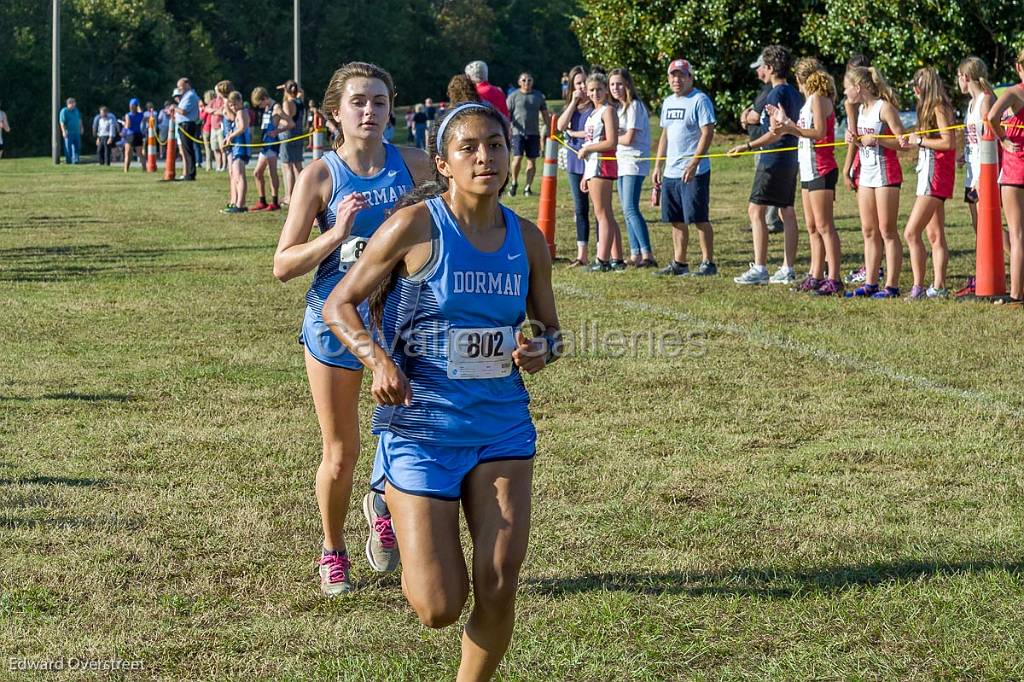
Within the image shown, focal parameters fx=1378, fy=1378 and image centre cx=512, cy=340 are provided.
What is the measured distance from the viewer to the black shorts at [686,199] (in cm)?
1298

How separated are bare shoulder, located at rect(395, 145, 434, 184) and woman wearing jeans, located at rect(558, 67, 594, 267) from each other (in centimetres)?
866

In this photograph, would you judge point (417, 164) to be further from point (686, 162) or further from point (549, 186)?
point (549, 186)

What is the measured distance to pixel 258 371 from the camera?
9.35 m

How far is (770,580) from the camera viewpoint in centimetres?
524

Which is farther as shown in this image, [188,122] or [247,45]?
[247,45]

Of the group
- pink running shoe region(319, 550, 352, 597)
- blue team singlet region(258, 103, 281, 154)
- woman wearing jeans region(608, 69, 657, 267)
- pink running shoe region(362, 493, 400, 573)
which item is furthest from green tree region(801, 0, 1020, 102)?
pink running shoe region(319, 550, 352, 597)

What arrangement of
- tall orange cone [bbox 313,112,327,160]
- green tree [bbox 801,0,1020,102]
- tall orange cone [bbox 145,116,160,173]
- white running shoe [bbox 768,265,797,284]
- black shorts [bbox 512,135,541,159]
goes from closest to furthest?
1. white running shoe [bbox 768,265,797,284]
2. black shorts [bbox 512,135,541,159]
3. tall orange cone [bbox 313,112,327,160]
4. green tree [bbox 801,0,1020,102]
5. tall orange cone [bbox 145,116,160,173]

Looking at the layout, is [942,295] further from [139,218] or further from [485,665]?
[139,218]

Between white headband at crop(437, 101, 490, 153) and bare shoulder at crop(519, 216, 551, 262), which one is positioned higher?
white headband at crop(437, 101, 490, 153)

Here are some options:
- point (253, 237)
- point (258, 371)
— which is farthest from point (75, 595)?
point (253, 237)

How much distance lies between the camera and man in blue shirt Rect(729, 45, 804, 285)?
12336 millimetres

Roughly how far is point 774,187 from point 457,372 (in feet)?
29.0

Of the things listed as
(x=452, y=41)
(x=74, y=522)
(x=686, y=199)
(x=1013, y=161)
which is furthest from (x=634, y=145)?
(x=452, y=41)

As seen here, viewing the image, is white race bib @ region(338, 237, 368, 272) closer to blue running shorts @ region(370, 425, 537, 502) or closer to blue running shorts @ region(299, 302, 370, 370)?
blue running shorts @ region(299, 302, 370, 370)
